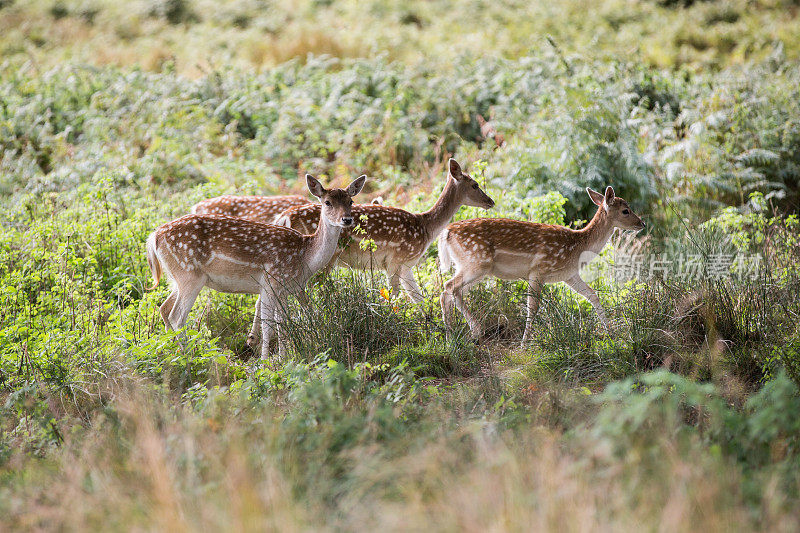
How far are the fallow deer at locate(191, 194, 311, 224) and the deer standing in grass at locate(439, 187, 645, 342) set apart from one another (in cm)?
163

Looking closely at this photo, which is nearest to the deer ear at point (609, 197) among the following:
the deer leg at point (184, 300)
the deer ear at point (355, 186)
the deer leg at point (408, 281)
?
the deer leg at point (408, 281)

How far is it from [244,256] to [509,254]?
2129 millimetres

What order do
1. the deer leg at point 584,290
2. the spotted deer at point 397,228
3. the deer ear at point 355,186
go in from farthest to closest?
the spotted deer at point 397,228
the deer leg at point 584,290
the deer ear at point 355,186

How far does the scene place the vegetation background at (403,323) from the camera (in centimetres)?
333

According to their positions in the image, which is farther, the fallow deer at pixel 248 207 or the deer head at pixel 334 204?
the fallow deer at pixel 248 207

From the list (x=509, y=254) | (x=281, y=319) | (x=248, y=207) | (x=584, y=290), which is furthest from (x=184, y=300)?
(x=584, y=290)

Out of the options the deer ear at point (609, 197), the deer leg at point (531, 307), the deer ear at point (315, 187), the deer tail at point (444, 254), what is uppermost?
the deer ear at point (315, 187)

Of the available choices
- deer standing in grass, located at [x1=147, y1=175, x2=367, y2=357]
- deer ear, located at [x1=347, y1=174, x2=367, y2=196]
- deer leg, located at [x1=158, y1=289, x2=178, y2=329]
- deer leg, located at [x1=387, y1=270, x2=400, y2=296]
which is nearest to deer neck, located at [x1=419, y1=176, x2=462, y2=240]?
deer leg, located at [x1=387, y1=270, x2=400, y2=296]

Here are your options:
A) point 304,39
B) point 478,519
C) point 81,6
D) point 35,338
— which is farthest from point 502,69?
point 81,6

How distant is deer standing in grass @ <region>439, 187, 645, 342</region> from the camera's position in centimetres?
686

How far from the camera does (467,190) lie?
25.5 ft

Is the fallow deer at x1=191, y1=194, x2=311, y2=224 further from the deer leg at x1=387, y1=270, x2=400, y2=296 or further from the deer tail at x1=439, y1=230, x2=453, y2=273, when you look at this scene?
the deer tail at x1=439, y1=230, x2=453, y2=273

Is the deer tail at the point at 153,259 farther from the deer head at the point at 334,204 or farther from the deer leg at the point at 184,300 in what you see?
the deer head at the point at 334,204

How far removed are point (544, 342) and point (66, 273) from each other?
12.5 ft
